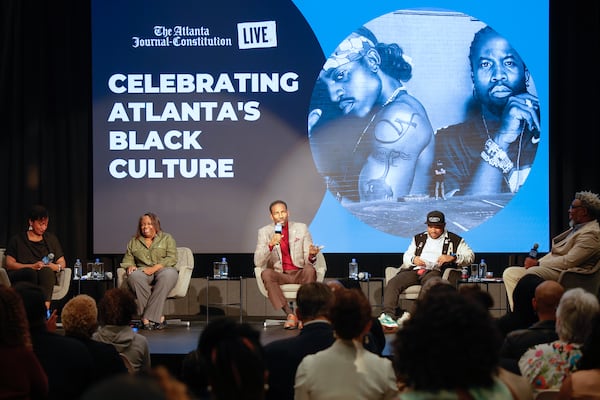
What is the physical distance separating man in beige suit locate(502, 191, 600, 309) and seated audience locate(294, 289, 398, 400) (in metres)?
3.73

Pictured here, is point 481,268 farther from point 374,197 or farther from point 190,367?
point 190,367

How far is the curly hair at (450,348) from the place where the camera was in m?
1.59

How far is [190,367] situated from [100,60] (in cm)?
545

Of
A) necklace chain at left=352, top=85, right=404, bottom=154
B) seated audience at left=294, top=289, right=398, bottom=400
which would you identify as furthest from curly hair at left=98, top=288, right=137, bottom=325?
necklace chain at left=352, top=85, right=404, bottom=154

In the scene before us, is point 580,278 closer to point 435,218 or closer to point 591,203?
point 591,203

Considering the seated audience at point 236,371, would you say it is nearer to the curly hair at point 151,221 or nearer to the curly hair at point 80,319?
the curly hair at point 80,319

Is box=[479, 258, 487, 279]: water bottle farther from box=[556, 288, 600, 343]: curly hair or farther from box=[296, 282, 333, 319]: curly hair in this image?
box=[556, 288, 600, 343]: curly hair

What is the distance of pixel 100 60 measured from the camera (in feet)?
26.2

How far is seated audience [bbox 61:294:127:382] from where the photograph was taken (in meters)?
3.43

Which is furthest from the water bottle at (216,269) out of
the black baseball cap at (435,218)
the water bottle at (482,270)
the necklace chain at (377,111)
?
the water bottle at (482,270)

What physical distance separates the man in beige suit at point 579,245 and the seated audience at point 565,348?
3340mm

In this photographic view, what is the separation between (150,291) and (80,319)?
3751mm


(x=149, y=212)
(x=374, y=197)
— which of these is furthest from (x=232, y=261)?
(x=374, y=197)

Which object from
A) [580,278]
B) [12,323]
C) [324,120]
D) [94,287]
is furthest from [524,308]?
[94,287]
